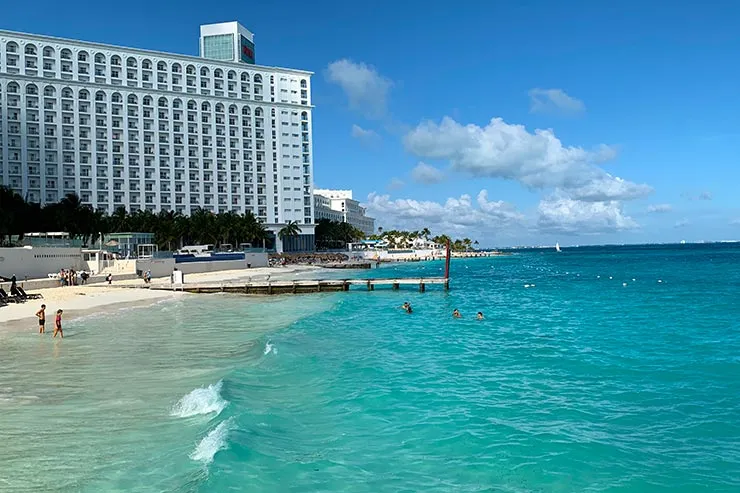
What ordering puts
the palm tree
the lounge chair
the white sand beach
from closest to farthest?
the white sand beach, the lounge chair, the palm tree

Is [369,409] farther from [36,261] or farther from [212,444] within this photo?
[36,261]

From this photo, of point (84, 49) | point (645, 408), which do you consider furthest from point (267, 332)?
point (84, 49)

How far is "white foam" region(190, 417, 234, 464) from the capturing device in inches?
463

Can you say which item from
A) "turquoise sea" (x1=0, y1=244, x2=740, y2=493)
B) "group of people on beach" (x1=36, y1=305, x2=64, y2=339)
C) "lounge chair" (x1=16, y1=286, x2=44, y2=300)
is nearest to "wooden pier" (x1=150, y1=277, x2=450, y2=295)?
"lounge chair" (x1=16, y1=286, x2=44, y2=300)

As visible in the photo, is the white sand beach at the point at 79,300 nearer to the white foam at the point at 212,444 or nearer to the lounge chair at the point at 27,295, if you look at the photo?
the lounge chair at the point at 27,295

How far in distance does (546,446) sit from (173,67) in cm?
12648

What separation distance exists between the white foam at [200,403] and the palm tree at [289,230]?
113 meters

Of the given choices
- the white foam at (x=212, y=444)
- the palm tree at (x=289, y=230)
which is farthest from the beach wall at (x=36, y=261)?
the palm tree at (x=289, y=230)

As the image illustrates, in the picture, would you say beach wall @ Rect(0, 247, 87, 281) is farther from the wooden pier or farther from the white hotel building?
the white hotel building

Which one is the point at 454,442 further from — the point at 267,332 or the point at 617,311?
the point at 617,311

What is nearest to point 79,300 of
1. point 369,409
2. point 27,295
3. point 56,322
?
point 27,295

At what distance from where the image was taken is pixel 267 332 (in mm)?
30078

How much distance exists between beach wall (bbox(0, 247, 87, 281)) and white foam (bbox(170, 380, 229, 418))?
1584 inches

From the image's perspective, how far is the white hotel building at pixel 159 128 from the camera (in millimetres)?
110812
